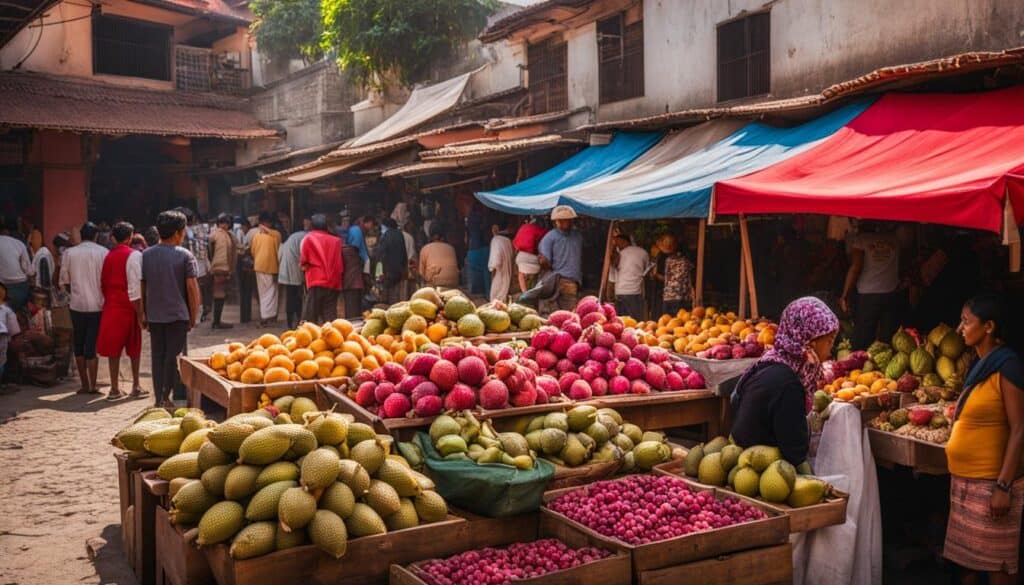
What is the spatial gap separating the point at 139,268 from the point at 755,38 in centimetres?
744

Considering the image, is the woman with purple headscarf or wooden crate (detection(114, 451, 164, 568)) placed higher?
the woman with purple headscarf

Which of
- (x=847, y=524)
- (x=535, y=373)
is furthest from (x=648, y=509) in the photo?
(x=535, y=373)

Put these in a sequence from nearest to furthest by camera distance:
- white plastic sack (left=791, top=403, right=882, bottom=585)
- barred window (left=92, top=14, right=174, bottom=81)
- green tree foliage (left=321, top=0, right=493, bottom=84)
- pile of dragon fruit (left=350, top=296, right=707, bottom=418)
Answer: white plastic sack (left=791, top=403, right=882, bottom=585) → pile of dragon fruit (left=350, top=296, right=707, bottom=418) → green tree foliage (left=321, top=0, right=493, bottom=84) → barred window (left=92, top=14, right=174, bottom=81)

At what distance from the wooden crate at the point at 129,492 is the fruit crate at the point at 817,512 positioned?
9.11 feet

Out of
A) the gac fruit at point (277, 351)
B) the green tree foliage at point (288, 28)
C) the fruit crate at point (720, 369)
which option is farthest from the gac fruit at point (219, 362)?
the green tree foliage at point (288, 28)

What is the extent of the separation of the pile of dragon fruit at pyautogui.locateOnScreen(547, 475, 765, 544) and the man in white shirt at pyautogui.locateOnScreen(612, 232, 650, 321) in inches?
236

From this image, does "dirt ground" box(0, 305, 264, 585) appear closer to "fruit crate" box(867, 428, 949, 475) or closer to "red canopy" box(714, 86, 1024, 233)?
"fruit crate" box(867, 428, 949, 475)

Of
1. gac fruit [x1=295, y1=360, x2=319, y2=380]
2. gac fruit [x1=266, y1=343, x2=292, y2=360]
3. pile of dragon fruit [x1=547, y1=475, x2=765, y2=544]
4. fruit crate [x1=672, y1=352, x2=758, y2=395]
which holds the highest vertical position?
gac fruit [x1=266, y1=343, x2=292, y2=360]

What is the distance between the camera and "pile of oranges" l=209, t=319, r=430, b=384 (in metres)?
5.82

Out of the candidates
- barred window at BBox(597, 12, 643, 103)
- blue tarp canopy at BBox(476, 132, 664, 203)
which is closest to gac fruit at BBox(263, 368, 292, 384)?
blue tarp canopy at BBox(476, 132, 664, 203)

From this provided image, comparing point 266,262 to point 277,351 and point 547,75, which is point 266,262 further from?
point 277,351

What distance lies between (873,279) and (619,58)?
6681mm

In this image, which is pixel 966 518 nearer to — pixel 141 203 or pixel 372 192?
pixel 372 192

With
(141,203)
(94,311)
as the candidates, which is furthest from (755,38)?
(141,203)
